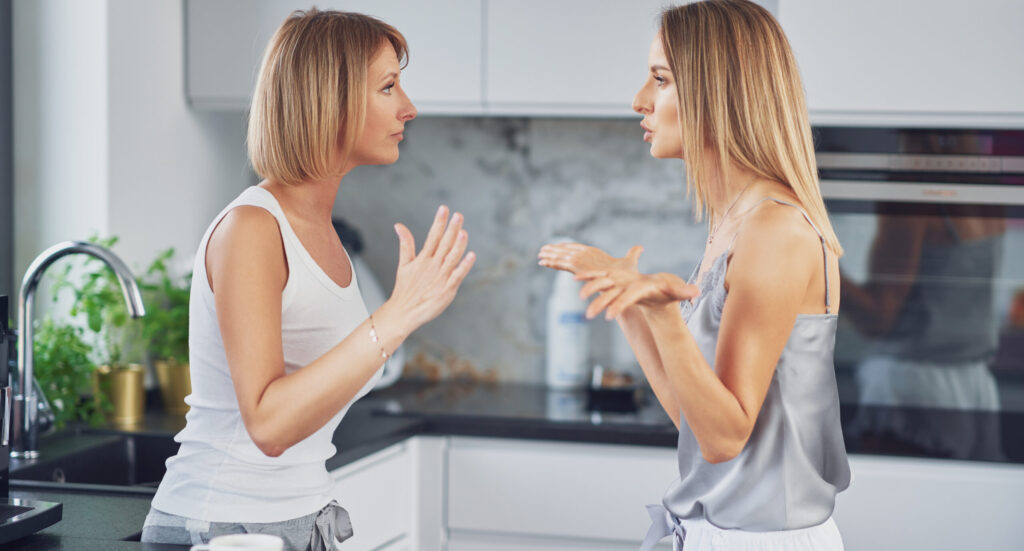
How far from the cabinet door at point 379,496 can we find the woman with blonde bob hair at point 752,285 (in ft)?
3.08

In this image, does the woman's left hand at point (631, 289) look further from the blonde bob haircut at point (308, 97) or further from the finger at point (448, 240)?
the blonde bob haircut at point (308, 97)

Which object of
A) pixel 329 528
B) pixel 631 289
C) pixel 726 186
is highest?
pixel 726 186

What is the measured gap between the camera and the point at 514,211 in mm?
2787

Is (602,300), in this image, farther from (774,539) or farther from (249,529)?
(249,529)

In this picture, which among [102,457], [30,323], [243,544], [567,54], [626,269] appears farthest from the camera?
[567,54]

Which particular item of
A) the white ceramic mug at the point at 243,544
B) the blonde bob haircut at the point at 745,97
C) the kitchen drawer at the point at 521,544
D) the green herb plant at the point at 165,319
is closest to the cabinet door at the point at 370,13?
the green herb plant at the point at 165,319

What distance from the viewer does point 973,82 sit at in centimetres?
215

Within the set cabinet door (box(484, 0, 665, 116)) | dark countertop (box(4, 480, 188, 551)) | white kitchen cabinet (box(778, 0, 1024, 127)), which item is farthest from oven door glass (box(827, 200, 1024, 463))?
dark countertop (box(4, 480, 188, 551))

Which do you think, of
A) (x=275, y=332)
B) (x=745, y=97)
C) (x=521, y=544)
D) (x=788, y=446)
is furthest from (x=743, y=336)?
(x=521, y=544)

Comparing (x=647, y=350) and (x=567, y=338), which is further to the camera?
(x=567, y=338)

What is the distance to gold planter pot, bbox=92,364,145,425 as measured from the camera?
7.05ft

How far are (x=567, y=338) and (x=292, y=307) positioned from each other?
58.8 inches

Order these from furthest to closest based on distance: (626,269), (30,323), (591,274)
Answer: (30,323)
(626,269)
(591,274)

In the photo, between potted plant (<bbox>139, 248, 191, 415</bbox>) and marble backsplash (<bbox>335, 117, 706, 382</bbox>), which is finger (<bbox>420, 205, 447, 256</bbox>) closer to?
potted plant (<bbox>139, 248, 191, 415</bbox>)
